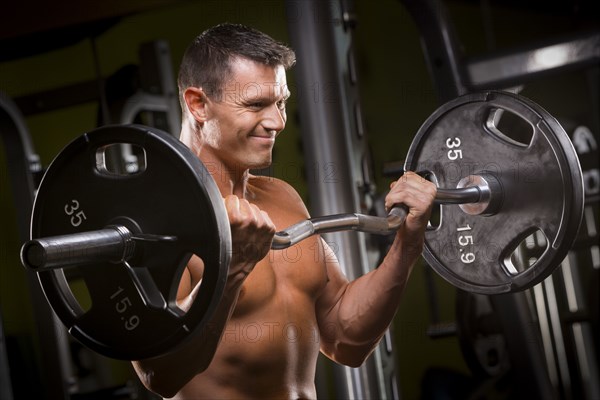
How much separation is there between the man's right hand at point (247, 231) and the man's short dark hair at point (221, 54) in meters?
0.27

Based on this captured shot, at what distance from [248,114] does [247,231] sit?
27 centimetres

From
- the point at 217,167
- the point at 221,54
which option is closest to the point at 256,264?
the point at 217,167

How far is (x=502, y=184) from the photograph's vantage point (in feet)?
4.30

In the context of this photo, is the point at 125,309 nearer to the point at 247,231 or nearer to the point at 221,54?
the point at 247,231

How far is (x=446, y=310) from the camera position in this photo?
140 inches

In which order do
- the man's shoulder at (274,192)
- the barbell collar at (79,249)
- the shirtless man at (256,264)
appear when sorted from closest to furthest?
the barbell collar at (79,249) < the shirtless man at (256,264) < the man's shoulder at (274,192)

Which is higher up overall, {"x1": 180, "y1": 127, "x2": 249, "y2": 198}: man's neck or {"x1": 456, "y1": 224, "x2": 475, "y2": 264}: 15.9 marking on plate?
{"x1": 180, "y1": 127, "x2": 249, "y2": 198}: man's neck

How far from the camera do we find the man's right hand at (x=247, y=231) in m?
0.93

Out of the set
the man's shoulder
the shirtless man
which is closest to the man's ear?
the shirtless man

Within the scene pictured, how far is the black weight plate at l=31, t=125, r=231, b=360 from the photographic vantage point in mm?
912

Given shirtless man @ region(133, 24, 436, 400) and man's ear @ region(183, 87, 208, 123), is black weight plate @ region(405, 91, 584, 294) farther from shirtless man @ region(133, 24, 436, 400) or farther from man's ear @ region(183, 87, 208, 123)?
man's ear @ region(183, 87, 208, 123)

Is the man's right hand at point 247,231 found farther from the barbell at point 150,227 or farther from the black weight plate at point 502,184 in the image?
the black weight plate at point 502,184

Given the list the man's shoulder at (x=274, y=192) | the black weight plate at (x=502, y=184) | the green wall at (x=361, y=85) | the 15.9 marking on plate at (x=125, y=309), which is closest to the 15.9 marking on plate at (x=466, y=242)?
the black weight plate at (x=502, y=184)

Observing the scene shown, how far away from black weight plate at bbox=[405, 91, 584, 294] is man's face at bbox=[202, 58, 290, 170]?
0.31 metres
